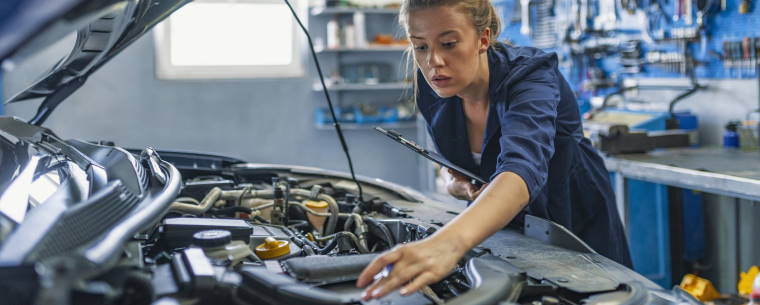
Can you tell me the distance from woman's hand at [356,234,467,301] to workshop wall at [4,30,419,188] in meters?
4.86

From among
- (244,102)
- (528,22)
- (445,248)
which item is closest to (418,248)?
(445,248)

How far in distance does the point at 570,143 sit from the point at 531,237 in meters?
0.33

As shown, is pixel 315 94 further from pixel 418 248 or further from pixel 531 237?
pixel 418 248

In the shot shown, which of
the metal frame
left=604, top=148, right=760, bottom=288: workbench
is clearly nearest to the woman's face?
the metal frame

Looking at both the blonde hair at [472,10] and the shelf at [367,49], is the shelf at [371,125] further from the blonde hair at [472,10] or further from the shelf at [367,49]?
the blonde hair at [472,10]

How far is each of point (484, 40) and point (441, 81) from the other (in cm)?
17

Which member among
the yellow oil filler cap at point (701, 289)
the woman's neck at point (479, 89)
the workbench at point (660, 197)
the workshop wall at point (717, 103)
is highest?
the woman's neck at point (479, 89)

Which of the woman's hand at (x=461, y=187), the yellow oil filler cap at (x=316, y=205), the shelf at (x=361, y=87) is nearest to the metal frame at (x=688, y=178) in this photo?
the woman's hand at (x=461, y=187)

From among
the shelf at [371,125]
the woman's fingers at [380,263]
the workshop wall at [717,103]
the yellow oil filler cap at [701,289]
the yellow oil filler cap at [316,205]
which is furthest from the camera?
the shelf at [371,125]

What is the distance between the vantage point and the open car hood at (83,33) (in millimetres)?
917

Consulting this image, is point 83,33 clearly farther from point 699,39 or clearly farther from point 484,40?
point 699,39

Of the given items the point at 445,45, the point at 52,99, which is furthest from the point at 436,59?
the point at 52,99

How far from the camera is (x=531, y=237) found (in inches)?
60.3

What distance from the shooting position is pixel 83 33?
154cm
